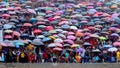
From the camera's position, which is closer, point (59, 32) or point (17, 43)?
point (17, 43)

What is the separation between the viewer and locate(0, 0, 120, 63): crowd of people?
26.8 meters

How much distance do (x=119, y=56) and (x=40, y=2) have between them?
11.5 meters

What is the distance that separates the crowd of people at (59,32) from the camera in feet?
88.0

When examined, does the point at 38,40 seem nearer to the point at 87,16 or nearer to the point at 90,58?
the point at 90,58

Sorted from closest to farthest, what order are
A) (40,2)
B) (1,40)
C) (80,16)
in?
(1,40), (80,16), (40,2)

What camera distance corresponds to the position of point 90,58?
27094mm

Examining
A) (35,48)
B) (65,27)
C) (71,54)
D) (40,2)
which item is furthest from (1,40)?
(40,2)

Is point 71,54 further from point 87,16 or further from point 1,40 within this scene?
point 87,16

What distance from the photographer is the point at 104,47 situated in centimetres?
2770

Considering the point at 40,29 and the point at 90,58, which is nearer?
the point at 90,58

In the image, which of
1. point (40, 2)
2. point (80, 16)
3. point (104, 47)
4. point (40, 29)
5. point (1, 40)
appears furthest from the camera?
point (40, 2)

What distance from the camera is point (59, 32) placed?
29703mm

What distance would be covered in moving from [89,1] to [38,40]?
11553mm

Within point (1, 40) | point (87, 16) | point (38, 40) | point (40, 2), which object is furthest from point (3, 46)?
point (40, 2)
